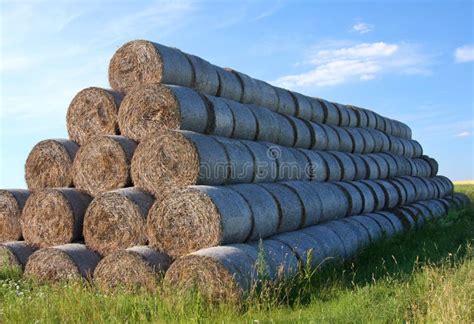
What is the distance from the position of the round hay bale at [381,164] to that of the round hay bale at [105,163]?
823 cm

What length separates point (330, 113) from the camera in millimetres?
13914

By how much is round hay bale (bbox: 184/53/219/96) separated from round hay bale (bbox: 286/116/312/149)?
2320 mm

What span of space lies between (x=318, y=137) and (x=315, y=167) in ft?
4.58

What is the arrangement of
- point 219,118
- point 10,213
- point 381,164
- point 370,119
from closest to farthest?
point 219,118 < point 10,213 < point 381,164 < point 370,119

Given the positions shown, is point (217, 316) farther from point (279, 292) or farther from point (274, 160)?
point (274, 160)

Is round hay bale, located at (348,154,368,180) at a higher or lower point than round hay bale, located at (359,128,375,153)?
lower

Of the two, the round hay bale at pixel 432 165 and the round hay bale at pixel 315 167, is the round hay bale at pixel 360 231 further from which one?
the round hay bale at pixel 432 165

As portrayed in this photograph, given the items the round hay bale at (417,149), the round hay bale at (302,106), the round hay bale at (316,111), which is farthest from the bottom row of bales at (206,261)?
the round hay bale at (417,149)

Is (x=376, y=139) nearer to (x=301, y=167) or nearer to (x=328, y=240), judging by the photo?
(x=301, y=167)

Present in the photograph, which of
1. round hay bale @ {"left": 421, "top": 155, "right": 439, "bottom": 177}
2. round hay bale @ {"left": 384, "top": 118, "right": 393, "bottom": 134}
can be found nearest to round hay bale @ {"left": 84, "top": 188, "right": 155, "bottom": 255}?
round hay bale @ {"left": 384, "top": 118, "right": 393, "bottom": 134}

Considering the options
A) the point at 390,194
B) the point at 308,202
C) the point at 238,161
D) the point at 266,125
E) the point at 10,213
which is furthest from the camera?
the point at 390,194

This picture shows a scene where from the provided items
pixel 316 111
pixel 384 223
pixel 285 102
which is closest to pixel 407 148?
Answer: pixel 316 111

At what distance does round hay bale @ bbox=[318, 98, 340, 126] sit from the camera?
1377 centimetres

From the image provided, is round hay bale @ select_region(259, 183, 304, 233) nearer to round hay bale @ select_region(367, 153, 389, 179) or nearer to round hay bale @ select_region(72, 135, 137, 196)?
round hay bale @ select_region(72, 135, 137, 196)
